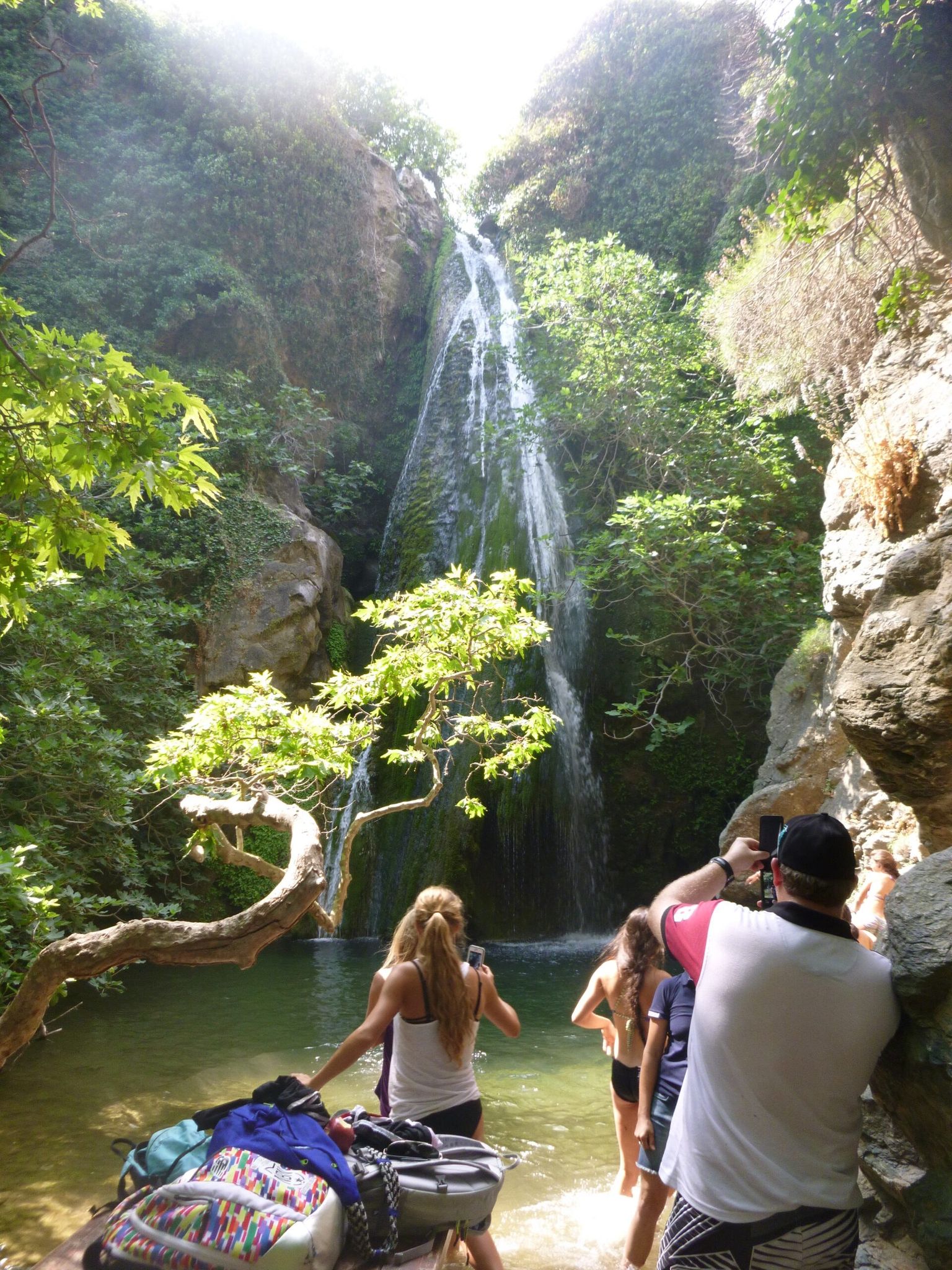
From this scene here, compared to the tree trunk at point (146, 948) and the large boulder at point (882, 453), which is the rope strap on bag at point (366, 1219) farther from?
the large boulder at point (882, 453)

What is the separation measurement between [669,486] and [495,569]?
333cm

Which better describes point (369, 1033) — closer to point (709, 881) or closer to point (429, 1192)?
point (429, 1192)

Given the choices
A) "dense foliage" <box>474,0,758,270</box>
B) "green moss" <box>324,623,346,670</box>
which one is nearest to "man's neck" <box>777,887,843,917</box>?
"green moss" <box>324,623,346,670</box>

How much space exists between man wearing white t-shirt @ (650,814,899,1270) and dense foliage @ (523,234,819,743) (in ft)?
27.6

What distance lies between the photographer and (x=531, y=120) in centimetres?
2020

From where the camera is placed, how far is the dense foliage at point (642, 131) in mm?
16891

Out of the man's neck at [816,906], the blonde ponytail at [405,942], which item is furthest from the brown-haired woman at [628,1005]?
the man's neck at [816,906]

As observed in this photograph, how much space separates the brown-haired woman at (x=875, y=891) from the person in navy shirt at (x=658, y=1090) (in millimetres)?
1490

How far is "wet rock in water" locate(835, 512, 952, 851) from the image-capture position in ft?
11.1

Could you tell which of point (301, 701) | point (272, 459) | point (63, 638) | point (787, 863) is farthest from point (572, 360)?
point (787, 863)

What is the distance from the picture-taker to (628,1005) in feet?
12.3

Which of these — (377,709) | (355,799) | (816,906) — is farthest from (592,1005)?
(355,799)

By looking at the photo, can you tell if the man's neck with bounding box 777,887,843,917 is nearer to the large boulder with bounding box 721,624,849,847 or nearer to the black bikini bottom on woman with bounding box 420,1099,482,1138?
the black bikini bottom on woman with bounding box 420,1099,482,1138

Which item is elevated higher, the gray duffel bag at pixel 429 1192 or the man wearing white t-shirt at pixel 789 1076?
the man wearing white t-shirt at pixel 789 1076
